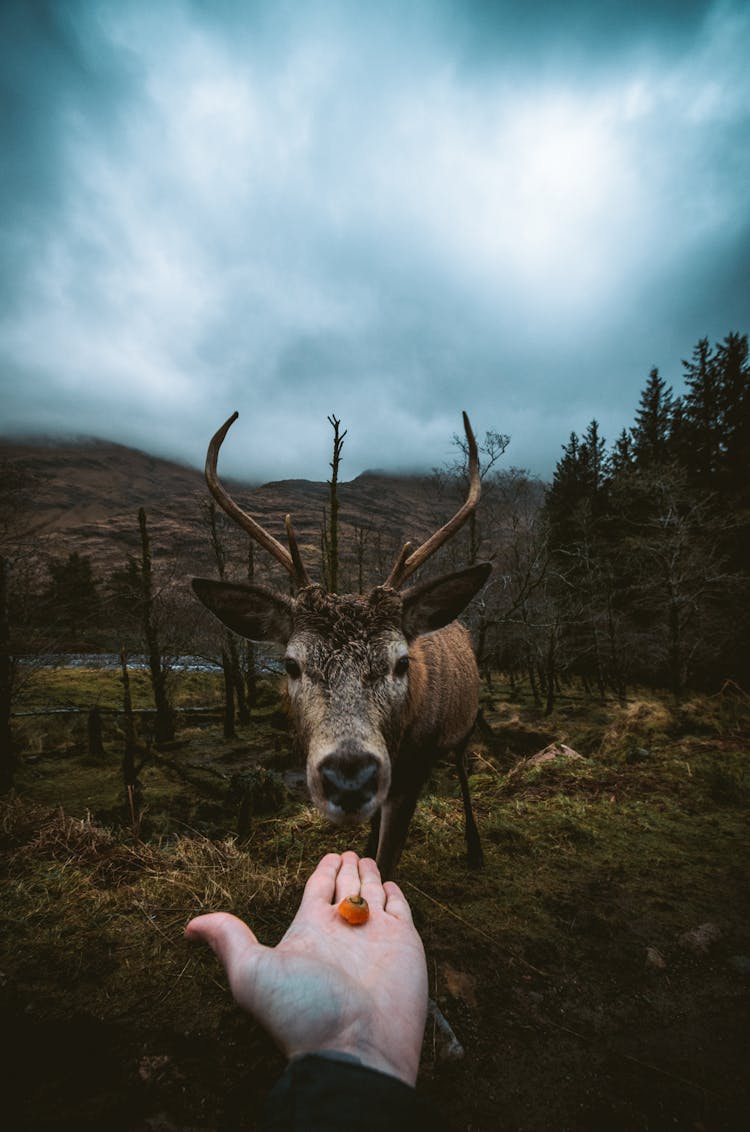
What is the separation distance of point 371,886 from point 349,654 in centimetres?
148

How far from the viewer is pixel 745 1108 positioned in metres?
2.36

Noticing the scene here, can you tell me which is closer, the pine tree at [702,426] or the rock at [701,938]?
the rock at [701,938]

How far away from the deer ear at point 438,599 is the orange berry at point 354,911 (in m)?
2.03

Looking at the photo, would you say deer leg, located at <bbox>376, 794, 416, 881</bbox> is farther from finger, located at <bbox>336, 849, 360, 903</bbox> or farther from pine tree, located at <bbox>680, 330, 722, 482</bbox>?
pine tree, located at <bbox>680, 330, 722, 482</bbox>

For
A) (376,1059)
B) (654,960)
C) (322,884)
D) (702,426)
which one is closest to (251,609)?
(322,884)

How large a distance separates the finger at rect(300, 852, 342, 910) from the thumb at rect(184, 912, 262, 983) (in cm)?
45

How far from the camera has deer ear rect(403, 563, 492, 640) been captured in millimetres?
3797

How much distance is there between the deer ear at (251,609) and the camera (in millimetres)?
3787

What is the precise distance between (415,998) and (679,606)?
25.7 metres

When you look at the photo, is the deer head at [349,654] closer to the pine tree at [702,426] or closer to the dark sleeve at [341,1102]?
the dark sleeve at [341,1102]

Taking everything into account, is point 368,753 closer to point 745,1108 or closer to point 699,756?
point 745,1108

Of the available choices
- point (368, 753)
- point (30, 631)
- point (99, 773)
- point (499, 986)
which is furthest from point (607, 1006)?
point (99, 773)

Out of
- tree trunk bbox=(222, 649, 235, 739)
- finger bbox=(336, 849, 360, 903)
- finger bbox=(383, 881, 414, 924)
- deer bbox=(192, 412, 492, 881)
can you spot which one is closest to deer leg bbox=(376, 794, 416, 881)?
deer bbox=(192, 412, 492, 881)

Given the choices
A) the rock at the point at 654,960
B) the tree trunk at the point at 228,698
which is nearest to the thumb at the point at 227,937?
the rock at the point at 654,960
